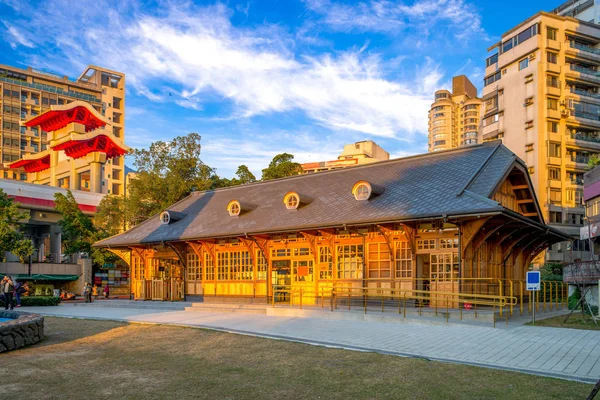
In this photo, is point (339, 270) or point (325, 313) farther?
point (339, 270)

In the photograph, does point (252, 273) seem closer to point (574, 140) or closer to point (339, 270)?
point (339, 270)

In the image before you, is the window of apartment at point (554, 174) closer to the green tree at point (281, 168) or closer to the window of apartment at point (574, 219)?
the window of apartment at point (574, 219)

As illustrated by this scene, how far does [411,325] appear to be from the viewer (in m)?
15.0

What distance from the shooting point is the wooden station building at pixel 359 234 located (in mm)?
17906

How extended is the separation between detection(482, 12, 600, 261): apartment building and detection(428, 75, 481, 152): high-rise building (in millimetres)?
60002

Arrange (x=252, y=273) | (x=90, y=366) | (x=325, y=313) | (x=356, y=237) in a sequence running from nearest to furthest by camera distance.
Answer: (x=90, y=366) → (x=325, y=313) → (x=356, y=237) → (x=252, y=273)

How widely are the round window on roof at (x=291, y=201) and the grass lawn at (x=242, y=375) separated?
10.9 metres

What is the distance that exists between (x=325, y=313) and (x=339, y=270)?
3547mm

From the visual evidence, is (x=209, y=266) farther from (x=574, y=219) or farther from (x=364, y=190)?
(x=574, y=219)

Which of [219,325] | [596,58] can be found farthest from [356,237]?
[596,58]

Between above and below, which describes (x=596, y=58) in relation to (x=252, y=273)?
above

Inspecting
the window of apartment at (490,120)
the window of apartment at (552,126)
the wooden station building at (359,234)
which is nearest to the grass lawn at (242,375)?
the wooden station building at (359,234)

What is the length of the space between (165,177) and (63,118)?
2645 centimetres

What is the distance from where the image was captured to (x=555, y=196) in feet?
168
